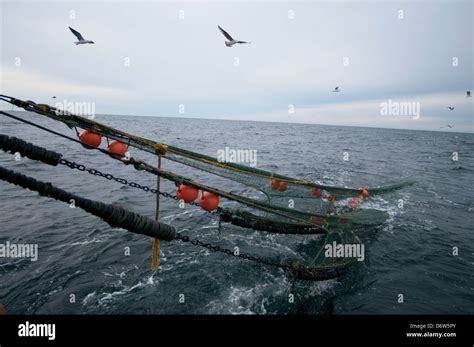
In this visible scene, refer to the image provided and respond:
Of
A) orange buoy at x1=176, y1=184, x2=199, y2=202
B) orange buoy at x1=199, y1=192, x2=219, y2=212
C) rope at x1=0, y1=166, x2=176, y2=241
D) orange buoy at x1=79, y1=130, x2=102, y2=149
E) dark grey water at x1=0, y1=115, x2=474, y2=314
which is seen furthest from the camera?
dark grey water at x1=0, y1=115, x2=474, y2=314

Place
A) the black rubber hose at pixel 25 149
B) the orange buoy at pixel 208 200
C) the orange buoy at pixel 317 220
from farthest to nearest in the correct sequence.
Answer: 1. the orange buoy at pixel 317 220
2. the orange buoy at pixel 208 200
3. the black rubber hose at pixel 25 149

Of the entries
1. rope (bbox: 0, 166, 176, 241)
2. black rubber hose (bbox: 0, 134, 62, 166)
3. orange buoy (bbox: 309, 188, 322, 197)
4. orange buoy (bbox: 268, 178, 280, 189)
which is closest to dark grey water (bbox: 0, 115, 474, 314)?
orange buoy (bbox: 309, 188, 322, 197)

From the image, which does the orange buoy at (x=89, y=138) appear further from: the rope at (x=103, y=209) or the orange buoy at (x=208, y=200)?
the orange buoy at (x=208, y=200)

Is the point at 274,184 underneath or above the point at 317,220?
above

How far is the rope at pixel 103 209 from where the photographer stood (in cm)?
341

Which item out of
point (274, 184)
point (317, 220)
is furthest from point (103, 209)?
point (274, 184)

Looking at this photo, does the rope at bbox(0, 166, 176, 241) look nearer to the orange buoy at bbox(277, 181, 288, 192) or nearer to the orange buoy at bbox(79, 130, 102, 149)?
the orange buoy at bbox(79, 130, 102, 149)

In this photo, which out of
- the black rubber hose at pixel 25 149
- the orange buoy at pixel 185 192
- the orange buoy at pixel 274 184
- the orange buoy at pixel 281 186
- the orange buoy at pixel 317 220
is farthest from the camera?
the orange buoy at pixel 281 186

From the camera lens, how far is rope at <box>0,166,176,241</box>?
341cm

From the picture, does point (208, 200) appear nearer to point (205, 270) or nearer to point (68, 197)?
point (68, 197)

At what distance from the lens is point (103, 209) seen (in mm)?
4012

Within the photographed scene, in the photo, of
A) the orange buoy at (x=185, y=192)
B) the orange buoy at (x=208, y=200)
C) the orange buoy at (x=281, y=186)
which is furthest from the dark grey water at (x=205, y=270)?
the orange buoy at (x=185, y=192)
